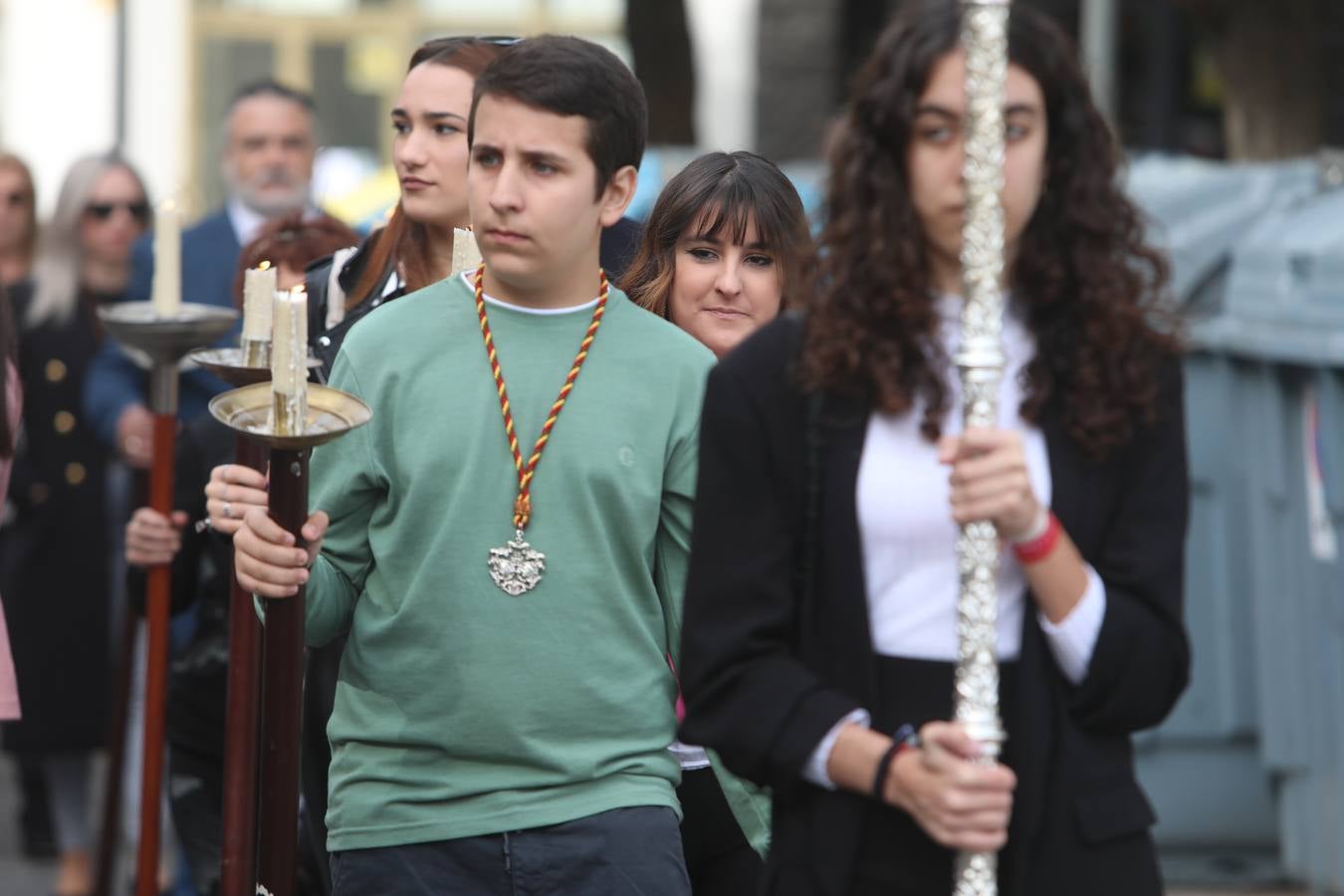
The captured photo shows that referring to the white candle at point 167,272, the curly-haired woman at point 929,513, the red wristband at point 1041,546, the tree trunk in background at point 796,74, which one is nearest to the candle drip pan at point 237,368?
the white candle at point 167,272

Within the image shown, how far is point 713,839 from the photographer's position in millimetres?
3957

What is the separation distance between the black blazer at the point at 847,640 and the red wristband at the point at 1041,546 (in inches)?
3.5

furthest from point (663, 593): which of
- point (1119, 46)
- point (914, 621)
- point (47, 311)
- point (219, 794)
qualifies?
point (1119, 46)

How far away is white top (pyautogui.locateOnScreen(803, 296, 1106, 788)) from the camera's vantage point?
8.62 feet

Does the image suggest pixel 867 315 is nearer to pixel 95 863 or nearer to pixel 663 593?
pixel 663 593

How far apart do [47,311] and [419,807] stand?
14.5 feet

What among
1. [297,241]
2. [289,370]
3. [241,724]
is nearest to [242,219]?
[297,241]

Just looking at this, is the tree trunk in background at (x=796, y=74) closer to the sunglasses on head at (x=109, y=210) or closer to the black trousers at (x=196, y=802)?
the sunglasses on head at (x=109, y=210)

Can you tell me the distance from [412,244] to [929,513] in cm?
186

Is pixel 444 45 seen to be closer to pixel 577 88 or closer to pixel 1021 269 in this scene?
pixel 577 88

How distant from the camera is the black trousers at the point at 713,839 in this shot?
394 centimetres

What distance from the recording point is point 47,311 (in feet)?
24.1

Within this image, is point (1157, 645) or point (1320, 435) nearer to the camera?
point (1157, 645)

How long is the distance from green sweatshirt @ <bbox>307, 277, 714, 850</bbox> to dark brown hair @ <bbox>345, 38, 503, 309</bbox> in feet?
2.86
